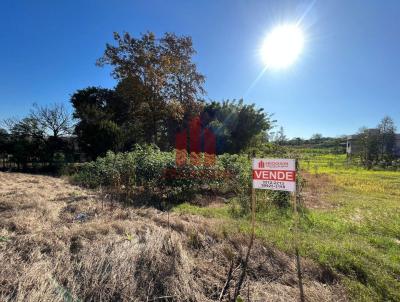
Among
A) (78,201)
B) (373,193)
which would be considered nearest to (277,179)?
(78,201)

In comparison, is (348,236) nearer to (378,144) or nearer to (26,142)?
(26,142)

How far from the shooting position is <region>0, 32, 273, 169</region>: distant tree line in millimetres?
13227

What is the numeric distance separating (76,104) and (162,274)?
2141 centimetres

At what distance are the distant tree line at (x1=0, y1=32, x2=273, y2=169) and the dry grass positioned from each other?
10.9 meters

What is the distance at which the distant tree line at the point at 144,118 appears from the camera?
43.4 feet

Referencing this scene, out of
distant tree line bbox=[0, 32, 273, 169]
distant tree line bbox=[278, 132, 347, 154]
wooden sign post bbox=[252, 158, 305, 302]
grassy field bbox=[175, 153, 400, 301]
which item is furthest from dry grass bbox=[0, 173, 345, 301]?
distant tree line bbox=[278, 132, 347, 154]

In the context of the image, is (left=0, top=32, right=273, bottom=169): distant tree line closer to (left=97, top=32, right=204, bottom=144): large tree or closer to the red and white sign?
(left=97, top=32, right=204, bottom=144): large tree

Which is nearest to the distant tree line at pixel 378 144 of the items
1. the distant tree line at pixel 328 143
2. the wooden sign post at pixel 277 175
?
the distant tree line at pixel 328 143

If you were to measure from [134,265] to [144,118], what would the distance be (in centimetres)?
1418

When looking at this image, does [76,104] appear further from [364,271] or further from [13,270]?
[364,271]

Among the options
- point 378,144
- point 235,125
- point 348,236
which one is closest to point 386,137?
point 378,144

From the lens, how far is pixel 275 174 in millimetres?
3602
